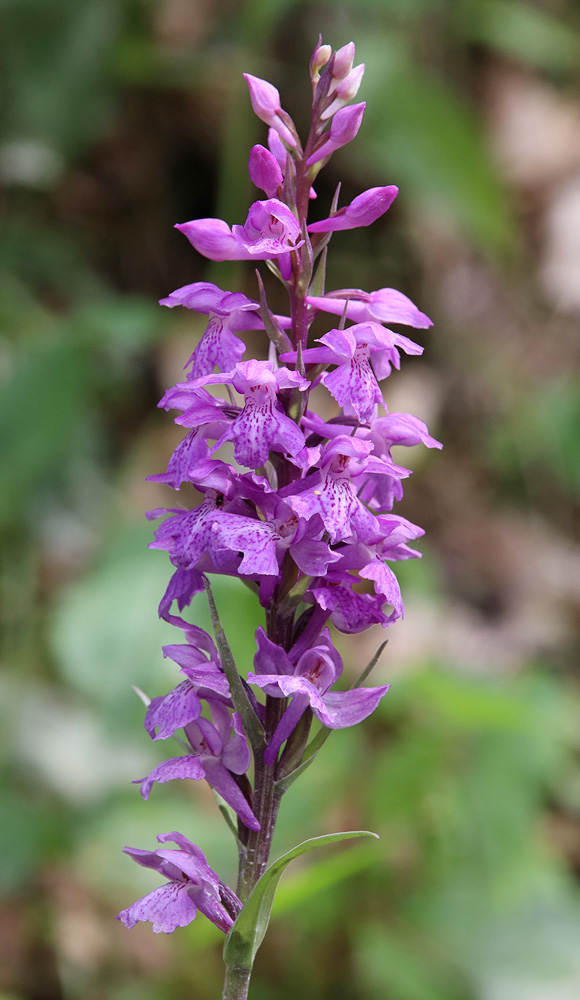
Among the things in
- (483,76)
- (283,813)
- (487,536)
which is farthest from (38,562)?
(483,76)

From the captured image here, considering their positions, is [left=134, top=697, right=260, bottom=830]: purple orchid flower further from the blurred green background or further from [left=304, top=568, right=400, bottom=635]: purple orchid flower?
the blurred green background

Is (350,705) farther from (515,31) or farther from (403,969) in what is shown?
(515,31)

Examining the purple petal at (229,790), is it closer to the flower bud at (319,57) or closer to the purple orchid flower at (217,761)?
the purple orchid flower at (217,761)

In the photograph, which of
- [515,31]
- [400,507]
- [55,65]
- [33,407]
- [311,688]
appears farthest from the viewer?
[400,507]

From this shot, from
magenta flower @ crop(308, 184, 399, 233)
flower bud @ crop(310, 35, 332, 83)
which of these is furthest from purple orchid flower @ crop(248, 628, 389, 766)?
flower bud @ crop(310, 35, 332, 83)

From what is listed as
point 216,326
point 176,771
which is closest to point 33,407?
point 216,326
